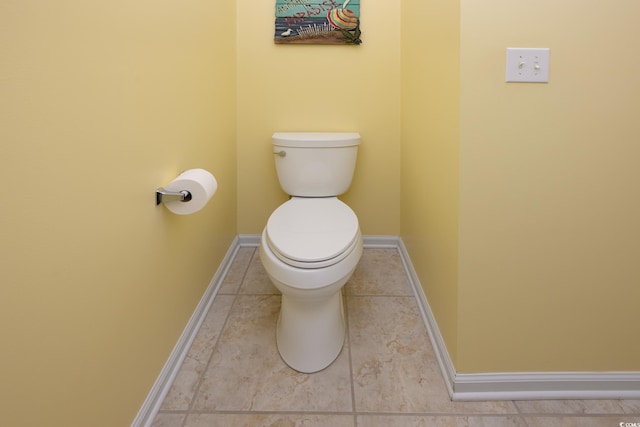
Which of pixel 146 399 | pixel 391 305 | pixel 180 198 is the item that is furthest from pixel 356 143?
pixel 146 399

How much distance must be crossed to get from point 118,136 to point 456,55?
943 millimetres

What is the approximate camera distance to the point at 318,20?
2146mm

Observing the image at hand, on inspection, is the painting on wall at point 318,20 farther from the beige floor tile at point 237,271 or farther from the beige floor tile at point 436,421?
the beige floor tile at point 436,421

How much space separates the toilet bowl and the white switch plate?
72 centimetres

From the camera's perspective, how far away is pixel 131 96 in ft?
3.40

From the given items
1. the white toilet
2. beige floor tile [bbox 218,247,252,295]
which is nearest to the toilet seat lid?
the white toilet

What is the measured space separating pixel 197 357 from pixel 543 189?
129 centimetres

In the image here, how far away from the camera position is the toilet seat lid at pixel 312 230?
132 cm

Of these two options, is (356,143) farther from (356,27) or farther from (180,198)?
(180,198)

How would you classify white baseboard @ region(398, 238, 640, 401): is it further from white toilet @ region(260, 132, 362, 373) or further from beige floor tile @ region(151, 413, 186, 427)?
beige floor tile @ region(151, 413, 186, 427)

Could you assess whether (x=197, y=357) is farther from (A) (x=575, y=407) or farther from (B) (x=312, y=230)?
(A) (x=575, y=407)

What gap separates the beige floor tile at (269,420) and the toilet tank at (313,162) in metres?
1.10

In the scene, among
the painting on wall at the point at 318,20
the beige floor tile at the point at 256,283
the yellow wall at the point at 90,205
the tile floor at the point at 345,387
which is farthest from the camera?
the painting on wall at the point at 318,20

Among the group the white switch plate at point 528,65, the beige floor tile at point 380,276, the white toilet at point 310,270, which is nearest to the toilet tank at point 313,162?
the white toilet at point 310,270
